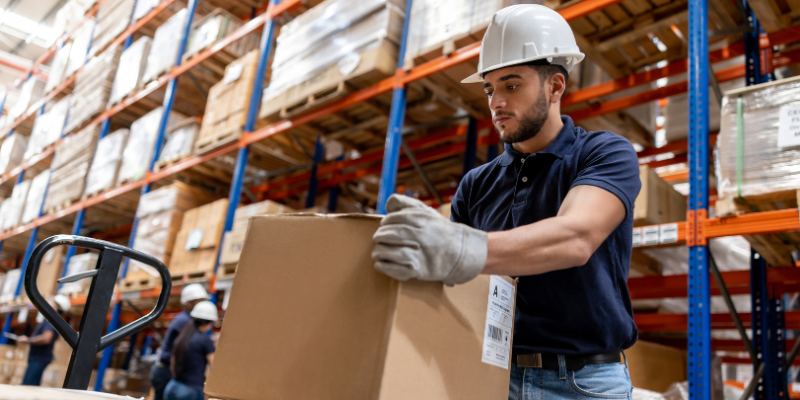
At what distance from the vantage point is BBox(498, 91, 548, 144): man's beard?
1637mm

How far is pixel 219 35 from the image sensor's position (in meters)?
7.43

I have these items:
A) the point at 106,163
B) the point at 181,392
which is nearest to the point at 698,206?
the point at 181,392

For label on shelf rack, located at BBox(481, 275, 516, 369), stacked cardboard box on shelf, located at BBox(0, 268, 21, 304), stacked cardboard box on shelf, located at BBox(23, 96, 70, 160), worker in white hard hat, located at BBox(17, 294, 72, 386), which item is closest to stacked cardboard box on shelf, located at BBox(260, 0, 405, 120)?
label on shelf rack, located at BBox(481, 275, 516, 369)

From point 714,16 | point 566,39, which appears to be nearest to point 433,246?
point 566,39

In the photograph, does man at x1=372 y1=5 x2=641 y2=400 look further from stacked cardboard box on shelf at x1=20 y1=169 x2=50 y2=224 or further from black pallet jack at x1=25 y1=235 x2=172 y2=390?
stacked cardboard box on shelf at x1=20 y1=169 x2=50 y2=224

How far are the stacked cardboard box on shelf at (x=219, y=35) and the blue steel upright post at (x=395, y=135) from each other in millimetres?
3289

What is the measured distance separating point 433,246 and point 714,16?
4.05m

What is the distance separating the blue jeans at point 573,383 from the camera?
1400mm

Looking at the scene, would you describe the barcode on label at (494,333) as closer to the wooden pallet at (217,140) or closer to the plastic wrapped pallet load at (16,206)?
the wooden pallet at (217,140)

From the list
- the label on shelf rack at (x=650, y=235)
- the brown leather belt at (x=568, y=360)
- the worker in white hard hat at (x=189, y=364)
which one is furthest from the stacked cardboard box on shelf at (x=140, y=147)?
the brown leather belt at (x=568, y=360)

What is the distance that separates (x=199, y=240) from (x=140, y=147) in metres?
2.55

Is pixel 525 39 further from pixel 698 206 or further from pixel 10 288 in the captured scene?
pixel 10 288

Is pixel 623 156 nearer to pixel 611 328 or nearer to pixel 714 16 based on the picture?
pixel 611 328

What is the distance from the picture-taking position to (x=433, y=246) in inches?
41.5
